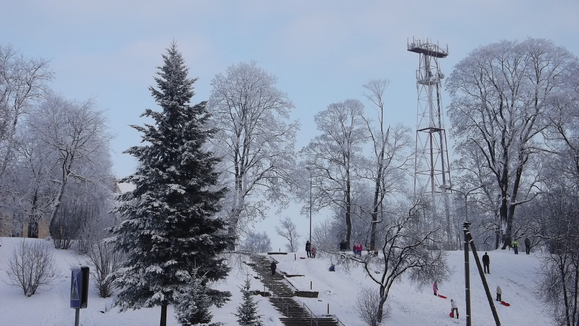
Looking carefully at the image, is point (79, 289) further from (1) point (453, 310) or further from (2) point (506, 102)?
(2) point (506, 102)

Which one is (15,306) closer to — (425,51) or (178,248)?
(178,248)

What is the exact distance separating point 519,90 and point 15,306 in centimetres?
3156

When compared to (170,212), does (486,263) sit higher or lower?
lower

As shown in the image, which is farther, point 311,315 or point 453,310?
point 453,310

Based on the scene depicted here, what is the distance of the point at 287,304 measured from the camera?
82.2 feet

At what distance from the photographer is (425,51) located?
→ 43.1m

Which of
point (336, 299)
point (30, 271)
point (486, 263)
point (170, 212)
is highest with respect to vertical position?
point (170, 212)

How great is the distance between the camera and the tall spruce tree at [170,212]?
1767 cm

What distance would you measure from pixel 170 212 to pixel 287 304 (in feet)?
31.5

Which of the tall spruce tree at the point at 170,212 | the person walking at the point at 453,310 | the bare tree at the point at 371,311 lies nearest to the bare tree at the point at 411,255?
the bare tree at the point at 371,311

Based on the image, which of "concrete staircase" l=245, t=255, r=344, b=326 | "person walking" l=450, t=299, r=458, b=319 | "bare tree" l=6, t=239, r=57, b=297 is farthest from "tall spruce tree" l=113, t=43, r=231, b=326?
"person walking" l=450, t=299, r=458, b=319

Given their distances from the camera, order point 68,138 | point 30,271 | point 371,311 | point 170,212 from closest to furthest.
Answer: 1. point 170,212
2. point 30,271
3. point 371,311
4. point 68,138

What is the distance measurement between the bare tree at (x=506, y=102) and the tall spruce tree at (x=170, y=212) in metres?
22.7

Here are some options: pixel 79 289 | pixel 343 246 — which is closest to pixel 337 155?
pixel 343 246
